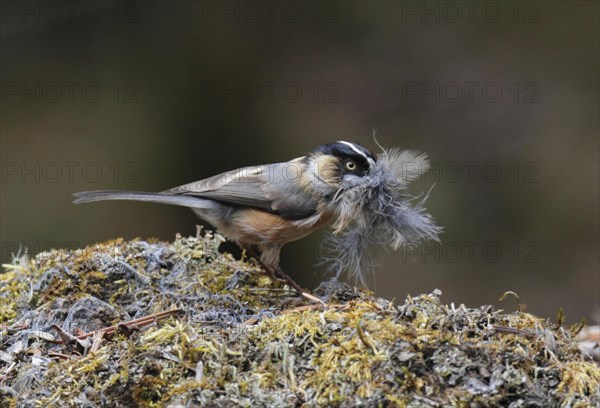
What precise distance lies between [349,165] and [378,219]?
18.1 inches

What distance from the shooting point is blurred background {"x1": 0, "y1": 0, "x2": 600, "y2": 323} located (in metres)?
8.11

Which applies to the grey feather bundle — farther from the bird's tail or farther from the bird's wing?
the bird's tail

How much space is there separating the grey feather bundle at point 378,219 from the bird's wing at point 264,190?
0.52 metres

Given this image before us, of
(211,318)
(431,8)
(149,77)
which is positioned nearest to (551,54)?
(431,8)

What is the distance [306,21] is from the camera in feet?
28.3

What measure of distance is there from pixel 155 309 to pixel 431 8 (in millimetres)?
6140

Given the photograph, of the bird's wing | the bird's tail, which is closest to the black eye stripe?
the bird's wing

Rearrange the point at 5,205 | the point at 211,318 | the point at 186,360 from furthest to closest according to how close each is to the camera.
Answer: the point at 5,205, the point at 211,318, the point at 186,360

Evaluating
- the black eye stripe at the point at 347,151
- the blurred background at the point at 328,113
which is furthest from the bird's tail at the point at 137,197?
the blurred background at the point at 328,113

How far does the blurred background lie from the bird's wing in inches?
142

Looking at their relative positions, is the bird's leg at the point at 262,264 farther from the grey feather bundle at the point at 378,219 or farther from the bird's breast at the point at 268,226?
the grey feather bundle at the point at 378,219

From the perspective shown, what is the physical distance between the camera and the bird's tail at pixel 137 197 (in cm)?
440

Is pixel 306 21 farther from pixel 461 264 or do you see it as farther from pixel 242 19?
pixel 461 264

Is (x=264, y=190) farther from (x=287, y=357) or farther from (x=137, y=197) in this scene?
(x=287, y=357)
